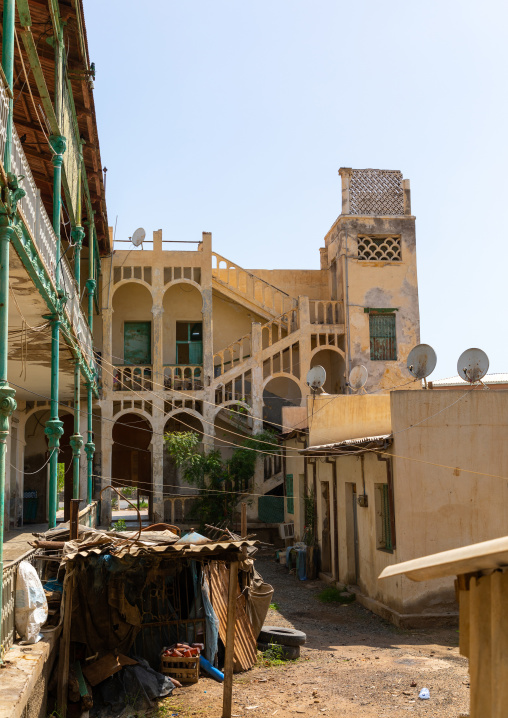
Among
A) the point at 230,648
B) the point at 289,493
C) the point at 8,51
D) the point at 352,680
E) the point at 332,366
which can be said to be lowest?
the point at 352,680

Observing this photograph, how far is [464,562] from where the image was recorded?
3189 mm

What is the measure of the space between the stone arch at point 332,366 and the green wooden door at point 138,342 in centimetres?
594

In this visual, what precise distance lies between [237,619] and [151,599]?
1.48 metres

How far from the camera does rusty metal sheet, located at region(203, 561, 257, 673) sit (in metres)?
11.0

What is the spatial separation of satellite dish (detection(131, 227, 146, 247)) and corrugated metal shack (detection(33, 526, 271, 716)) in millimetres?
14726

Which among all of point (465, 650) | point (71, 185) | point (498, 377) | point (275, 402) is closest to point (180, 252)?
point (275, 402)

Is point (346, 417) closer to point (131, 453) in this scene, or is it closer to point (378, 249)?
point (378, 249)

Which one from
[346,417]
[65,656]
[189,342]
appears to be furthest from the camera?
[189,342]

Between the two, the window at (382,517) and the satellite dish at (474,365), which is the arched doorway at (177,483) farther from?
the satellite dish at (474,365)

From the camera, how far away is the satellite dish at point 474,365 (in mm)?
15602

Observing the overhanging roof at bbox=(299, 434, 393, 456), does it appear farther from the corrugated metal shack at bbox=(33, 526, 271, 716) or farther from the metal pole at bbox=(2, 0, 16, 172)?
the metal pole at bbox=(2, 0, 16, 172)

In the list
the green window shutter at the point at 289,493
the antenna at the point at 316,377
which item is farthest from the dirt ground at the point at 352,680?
the green window shutter at the point at 289,493

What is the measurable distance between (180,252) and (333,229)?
5620 millimetres

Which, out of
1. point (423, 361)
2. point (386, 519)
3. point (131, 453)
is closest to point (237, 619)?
point (386, 519)
